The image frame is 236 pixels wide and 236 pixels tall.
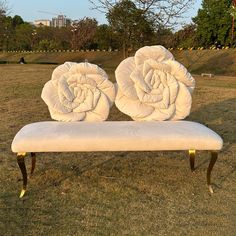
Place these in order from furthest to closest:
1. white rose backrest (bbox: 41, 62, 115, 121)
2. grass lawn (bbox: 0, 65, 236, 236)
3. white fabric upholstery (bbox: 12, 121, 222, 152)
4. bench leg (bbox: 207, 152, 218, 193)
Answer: white rose backrest (bbox: 41, 62, 115, 121) → bench leg (bbox: 207, 152, 218, 193) → white fabric upholstery (bbox: 12, 121, 222, 152) → grass lawn (bbox: 0, 65, 236, 236)

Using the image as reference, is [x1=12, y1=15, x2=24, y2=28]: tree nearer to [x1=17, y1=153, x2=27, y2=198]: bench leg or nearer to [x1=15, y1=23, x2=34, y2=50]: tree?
[x1=15, y1=23, x2=34, y2=50]: tree

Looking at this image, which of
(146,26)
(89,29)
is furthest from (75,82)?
(89,29)

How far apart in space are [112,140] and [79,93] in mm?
1101

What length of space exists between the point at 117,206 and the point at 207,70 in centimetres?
1568

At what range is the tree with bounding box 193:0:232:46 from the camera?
24.2m

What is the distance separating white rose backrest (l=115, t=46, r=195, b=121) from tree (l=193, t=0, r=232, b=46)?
2038cm

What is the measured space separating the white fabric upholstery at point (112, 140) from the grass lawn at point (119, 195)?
46 centimetres

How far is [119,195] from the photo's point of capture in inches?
152

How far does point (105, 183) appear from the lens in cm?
418

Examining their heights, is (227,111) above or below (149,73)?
below

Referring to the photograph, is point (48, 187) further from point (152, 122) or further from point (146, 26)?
point (146, 26)

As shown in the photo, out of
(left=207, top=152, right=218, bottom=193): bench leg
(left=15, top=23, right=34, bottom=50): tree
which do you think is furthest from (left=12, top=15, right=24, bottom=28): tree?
(left=207, top=152, right=218, bottom=193): bench leg

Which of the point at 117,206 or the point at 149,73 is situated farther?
the point at 149,73

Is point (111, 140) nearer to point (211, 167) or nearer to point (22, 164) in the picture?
point (22, 164)
